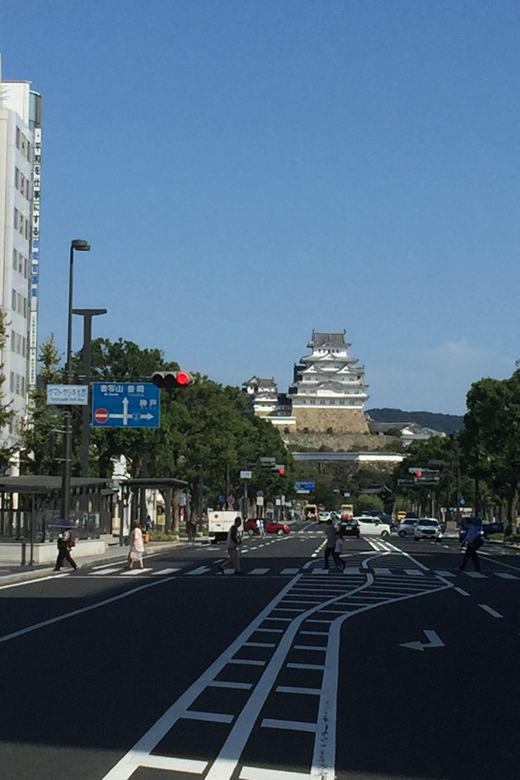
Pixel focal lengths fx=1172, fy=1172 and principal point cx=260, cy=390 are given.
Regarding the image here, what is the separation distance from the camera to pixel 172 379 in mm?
31953

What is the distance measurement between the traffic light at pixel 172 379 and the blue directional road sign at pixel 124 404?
10.8m

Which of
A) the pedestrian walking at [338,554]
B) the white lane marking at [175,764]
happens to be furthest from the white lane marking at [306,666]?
the pedestrian walking at [338,554]

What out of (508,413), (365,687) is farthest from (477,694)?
(508,413)

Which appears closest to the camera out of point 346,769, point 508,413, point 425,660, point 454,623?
point 346,769

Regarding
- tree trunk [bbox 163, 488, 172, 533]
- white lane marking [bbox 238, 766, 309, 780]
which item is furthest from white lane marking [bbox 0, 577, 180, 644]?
tree trunk [bbox 163, 488, 172, 533]

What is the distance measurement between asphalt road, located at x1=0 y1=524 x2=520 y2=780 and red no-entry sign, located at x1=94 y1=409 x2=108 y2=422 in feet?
63.2

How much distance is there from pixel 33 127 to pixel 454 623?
7816 cm

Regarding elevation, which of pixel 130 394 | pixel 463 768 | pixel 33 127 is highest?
pixel 33 127

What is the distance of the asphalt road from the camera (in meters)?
8.28

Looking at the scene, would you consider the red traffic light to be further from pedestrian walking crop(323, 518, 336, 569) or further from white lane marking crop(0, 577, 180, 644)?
pedestrian walking crop(323, 518, 336, 569)

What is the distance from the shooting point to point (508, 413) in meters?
79.9

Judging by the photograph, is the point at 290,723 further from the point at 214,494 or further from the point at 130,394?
the point at 214,494

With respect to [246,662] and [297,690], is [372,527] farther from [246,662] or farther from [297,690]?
[297,690]

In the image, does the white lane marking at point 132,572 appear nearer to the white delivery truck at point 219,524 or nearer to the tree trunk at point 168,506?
the tree trunk at point 168,506
